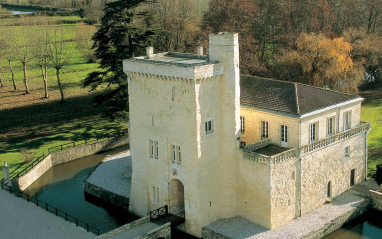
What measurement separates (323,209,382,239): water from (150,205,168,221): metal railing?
10.1 metres

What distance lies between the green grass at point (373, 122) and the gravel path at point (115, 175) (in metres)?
18.7

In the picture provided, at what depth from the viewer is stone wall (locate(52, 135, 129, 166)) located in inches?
1828

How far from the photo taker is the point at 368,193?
3559 centimetres

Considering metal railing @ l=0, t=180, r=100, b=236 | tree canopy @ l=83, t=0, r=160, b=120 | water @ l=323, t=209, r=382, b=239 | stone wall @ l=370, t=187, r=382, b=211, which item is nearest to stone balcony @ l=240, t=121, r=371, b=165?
stone wall @ l=370, t=187, r=382, b=211

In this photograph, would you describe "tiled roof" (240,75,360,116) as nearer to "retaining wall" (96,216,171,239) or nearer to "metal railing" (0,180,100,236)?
"retaining wall" (96,216,171,239)

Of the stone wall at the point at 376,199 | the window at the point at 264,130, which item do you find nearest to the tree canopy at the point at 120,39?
the window at the point at 264,130

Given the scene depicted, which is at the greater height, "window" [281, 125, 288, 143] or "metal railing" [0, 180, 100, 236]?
"window" [281, 125, 288, 143]

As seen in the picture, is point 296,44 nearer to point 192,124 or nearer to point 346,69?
point 346,69

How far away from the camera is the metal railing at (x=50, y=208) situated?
32675mm

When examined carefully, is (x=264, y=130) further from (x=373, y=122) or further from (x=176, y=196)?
(x=373, y=122)

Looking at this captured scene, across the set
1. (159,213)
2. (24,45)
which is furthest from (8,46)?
(159,213)

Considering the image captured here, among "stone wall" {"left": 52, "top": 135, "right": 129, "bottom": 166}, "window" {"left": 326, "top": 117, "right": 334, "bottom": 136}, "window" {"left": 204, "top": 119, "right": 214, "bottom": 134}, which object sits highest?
"window" {"left": 204, "top": 119, "right": 214, "bottom": 134}

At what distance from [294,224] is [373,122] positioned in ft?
78.3

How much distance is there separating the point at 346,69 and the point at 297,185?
2578 cm
